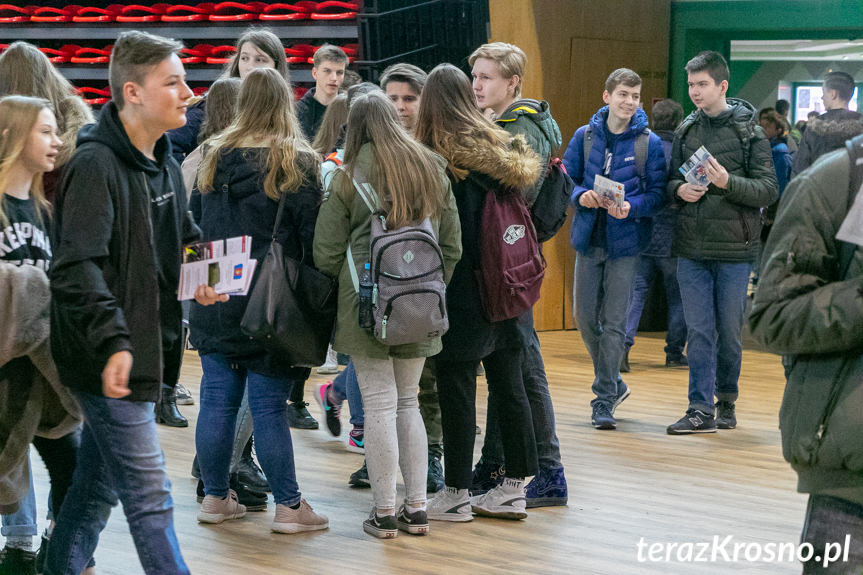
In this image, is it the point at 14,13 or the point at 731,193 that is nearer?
the point at 731,193

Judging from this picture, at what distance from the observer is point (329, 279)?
13.1 feet

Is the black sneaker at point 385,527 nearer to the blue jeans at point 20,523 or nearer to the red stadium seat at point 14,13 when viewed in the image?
the blue jeans at point 20,523

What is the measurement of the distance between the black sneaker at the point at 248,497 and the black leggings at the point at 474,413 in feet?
2.46

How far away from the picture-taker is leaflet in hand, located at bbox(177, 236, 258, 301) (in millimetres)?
3229

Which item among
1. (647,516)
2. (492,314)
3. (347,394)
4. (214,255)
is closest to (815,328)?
(214,255)

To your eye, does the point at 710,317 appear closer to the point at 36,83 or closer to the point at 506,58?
the point at 506,58

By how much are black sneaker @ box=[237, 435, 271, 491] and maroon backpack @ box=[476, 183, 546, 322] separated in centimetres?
122

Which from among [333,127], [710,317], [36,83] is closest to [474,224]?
[333,127]

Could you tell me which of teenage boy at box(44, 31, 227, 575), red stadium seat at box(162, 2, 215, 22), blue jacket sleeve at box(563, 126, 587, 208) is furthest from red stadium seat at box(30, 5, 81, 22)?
teenage boy at box(44, 31, 227, 575)

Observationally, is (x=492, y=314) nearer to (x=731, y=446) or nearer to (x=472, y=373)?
(x=472, y=373)

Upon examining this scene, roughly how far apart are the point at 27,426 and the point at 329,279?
1185 millimetres

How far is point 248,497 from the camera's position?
4469mm

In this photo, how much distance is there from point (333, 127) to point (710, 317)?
2.44 m

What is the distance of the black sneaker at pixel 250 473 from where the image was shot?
460 centimetres
